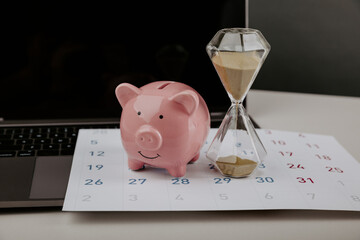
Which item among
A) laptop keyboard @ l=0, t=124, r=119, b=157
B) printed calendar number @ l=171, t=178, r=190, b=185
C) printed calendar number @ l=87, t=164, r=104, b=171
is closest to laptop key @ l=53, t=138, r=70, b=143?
laptop keyboard @ l=0, t=124, r=119, b=157

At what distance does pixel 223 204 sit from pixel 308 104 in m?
0.55

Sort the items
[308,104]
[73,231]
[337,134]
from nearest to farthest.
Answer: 1. [73,231]
2. [337,134]
3. [308,104]

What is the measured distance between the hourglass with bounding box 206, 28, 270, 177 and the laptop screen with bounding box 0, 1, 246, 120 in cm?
27

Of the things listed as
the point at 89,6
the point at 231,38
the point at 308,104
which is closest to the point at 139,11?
the point at 89,6

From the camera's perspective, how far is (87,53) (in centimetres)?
87

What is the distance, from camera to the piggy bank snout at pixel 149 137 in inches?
22.4

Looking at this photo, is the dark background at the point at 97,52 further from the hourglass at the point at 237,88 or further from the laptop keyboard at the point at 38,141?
the hourglass at the point at 237,88

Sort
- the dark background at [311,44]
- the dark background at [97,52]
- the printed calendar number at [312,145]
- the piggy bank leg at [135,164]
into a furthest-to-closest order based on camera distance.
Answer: the dark background at [311,44]
the dark background at [97,52]
the printed calendar number at [312,145]
the piggy bank leg at [135,164]

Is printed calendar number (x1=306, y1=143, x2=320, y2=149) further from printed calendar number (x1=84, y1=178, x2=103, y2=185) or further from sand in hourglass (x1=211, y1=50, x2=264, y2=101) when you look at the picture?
printed calendar number (x1=84, y1=178, x2=103, y2=185)

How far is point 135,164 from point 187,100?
121 mm

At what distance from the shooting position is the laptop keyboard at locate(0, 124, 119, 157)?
70cm

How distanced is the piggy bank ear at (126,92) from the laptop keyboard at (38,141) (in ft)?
0.49

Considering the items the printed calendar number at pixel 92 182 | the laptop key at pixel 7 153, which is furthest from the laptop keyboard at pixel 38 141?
the printed calendar number at pixel 92 182

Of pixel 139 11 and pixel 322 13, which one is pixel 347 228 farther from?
pixel 322 13
